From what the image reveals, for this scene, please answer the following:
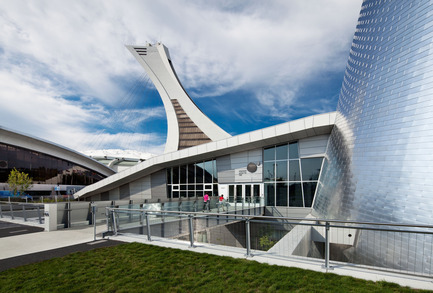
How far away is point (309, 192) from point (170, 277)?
57.3 feet

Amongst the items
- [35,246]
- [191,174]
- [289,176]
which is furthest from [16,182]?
[289,176]

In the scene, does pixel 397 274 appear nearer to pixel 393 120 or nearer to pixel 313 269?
pixel 313 269

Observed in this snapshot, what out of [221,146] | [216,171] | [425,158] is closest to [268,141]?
[221,146]

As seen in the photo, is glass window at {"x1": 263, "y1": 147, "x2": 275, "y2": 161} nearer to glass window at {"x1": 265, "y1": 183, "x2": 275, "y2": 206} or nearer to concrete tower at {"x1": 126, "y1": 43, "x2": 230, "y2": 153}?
glass window at {"x1": 265, "y1": 183, "x2": 275, "y2": 206}

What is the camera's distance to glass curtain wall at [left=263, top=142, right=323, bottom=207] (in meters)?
20.4

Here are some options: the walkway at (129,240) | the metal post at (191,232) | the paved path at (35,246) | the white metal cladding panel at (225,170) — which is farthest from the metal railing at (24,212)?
the white metal cladding panel at (225,170)

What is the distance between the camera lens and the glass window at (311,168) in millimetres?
20125

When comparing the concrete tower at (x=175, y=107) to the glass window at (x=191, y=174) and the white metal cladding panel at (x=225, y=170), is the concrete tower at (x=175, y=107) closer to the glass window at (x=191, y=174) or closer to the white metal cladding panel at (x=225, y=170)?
the glass window at (x=191, y=174)

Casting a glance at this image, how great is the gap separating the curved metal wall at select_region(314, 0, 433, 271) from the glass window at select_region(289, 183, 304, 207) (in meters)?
11.4

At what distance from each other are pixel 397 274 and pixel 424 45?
5557 millimetres

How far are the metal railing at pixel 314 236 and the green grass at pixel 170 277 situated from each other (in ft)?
2.79

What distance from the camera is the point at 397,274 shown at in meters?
4.76

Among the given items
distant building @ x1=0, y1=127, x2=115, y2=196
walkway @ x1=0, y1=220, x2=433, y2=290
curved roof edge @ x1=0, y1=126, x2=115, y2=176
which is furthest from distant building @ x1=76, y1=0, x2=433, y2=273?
distant building @ x1=0, y1=127, x2=115, y2=196

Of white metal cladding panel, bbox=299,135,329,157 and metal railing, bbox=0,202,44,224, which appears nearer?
metal railing, bbox=0,202,44,224
